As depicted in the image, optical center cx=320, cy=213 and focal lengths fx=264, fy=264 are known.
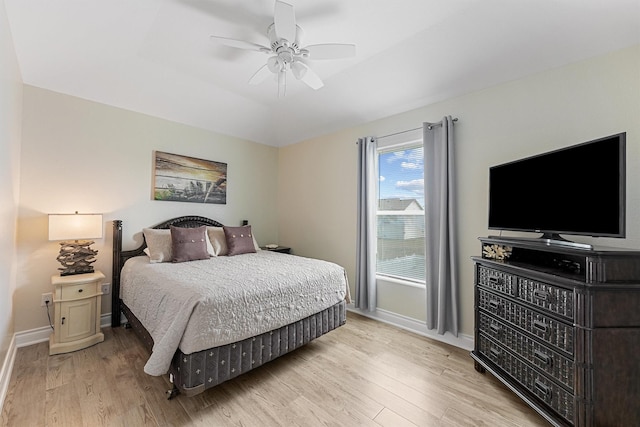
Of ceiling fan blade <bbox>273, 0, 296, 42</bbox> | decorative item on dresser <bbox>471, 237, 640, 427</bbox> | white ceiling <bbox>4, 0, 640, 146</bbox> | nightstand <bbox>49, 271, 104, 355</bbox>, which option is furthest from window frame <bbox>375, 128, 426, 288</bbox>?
nightstand <bbox>49, 271, 104, 355</bbox>

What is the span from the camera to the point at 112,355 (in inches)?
95.8

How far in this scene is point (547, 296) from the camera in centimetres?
166

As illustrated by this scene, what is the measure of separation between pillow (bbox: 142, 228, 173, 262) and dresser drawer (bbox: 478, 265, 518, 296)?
320 cm

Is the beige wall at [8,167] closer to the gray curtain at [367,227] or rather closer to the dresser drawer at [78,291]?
the dresser drawer at [78,291]

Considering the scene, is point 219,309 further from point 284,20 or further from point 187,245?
point 284,20

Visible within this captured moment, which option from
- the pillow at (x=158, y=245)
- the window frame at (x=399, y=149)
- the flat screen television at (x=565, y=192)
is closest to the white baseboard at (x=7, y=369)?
the pillow at (x=158, y=245)

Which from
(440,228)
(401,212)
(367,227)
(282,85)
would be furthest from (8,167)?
(440,228)

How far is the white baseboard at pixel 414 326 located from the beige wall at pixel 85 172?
2714mm

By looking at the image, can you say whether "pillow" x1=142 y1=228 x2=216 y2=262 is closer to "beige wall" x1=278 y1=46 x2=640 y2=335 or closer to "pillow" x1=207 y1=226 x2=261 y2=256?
"pillow" x1=207 y1=226 x2=261 y2=256

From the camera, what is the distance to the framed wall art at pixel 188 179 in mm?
3543

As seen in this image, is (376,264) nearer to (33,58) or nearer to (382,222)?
(382,222)

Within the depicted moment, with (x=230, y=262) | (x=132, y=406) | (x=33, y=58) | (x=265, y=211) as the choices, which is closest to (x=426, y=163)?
(x=230, y=262)

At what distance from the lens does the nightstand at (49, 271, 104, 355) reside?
8.02ft

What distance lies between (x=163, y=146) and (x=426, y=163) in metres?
3.39
